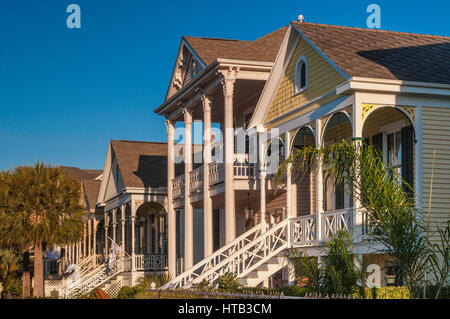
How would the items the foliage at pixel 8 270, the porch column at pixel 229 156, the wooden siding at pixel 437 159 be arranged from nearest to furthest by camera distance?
1. the wooden siding at pixel 437 159
2. the porch column at pixel 229 156
3. the foliage at pixel 8 270

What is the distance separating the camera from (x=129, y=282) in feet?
119

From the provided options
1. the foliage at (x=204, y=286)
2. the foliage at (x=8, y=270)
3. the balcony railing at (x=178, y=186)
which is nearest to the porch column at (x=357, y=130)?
the foliage at (x=204, y=286)

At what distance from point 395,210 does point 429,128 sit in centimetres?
608

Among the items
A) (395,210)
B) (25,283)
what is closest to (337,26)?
(395,210)

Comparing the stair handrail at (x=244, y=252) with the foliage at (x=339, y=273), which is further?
the stair handrail at (x=244, y=252)

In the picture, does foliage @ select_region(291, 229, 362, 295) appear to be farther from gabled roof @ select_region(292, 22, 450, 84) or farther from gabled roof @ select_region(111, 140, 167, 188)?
gabled roof @ select_region(111, 140, 167, 188)

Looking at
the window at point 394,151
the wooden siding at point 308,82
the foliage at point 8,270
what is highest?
the wooden siding at point 308,82

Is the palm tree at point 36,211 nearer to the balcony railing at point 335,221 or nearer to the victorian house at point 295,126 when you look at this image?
the victorian house at point 295,126

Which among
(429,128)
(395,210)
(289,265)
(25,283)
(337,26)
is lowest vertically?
(25,283)

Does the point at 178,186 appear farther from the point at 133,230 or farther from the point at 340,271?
the point at 340,271

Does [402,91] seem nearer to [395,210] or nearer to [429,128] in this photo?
[429,128]

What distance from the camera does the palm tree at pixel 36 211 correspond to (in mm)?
34094

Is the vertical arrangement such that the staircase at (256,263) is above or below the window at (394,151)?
below

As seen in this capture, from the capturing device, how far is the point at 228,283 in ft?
66.1
